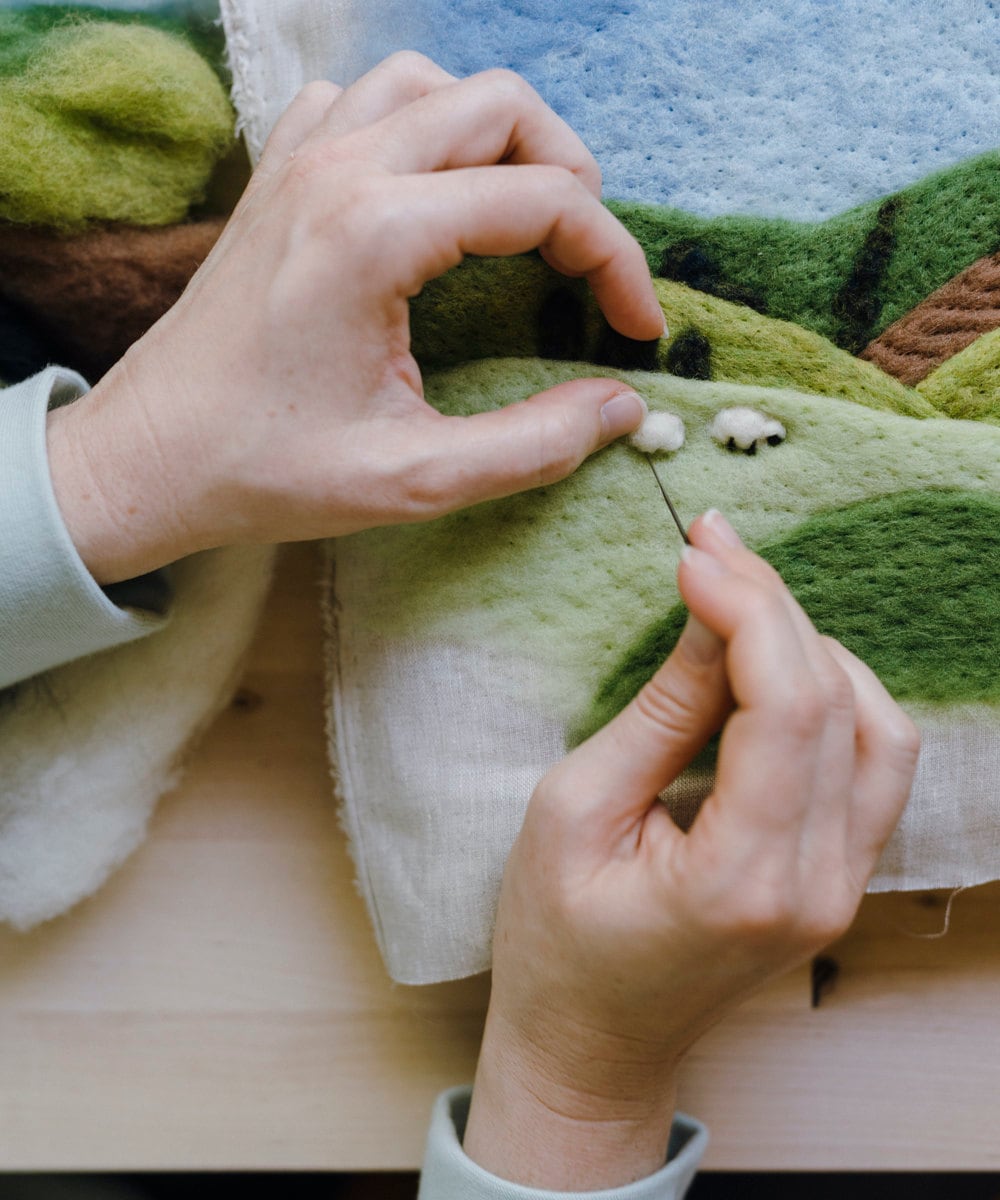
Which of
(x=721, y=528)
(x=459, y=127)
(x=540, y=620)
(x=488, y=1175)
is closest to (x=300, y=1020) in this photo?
(x=488, y=1175)

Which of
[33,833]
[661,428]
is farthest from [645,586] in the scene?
[33,833]

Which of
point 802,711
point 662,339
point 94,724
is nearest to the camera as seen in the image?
point 802,711

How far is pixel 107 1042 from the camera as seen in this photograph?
663mm

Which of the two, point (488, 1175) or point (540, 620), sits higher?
point (540, 620)

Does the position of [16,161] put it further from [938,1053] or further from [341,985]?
[938,1053]

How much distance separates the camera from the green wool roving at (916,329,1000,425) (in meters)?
0.48

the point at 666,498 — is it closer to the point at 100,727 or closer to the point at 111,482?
the point at 111,482

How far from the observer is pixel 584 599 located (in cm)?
51

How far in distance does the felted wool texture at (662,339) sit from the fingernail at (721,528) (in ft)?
0.28

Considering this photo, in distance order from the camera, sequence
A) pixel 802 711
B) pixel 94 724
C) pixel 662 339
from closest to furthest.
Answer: pixel 802 711, pixel 662 339, pixel 94 724

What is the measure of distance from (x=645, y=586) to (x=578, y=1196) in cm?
33

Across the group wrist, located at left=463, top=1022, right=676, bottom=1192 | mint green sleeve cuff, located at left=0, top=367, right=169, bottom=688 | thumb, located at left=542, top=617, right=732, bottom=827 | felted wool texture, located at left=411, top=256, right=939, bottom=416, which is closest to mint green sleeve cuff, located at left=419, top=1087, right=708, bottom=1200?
wrist, located at left=463, top=1022, right=676, bottom=1192

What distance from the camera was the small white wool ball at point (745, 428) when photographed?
483 millimetres

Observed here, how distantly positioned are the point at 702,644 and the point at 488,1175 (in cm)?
33
